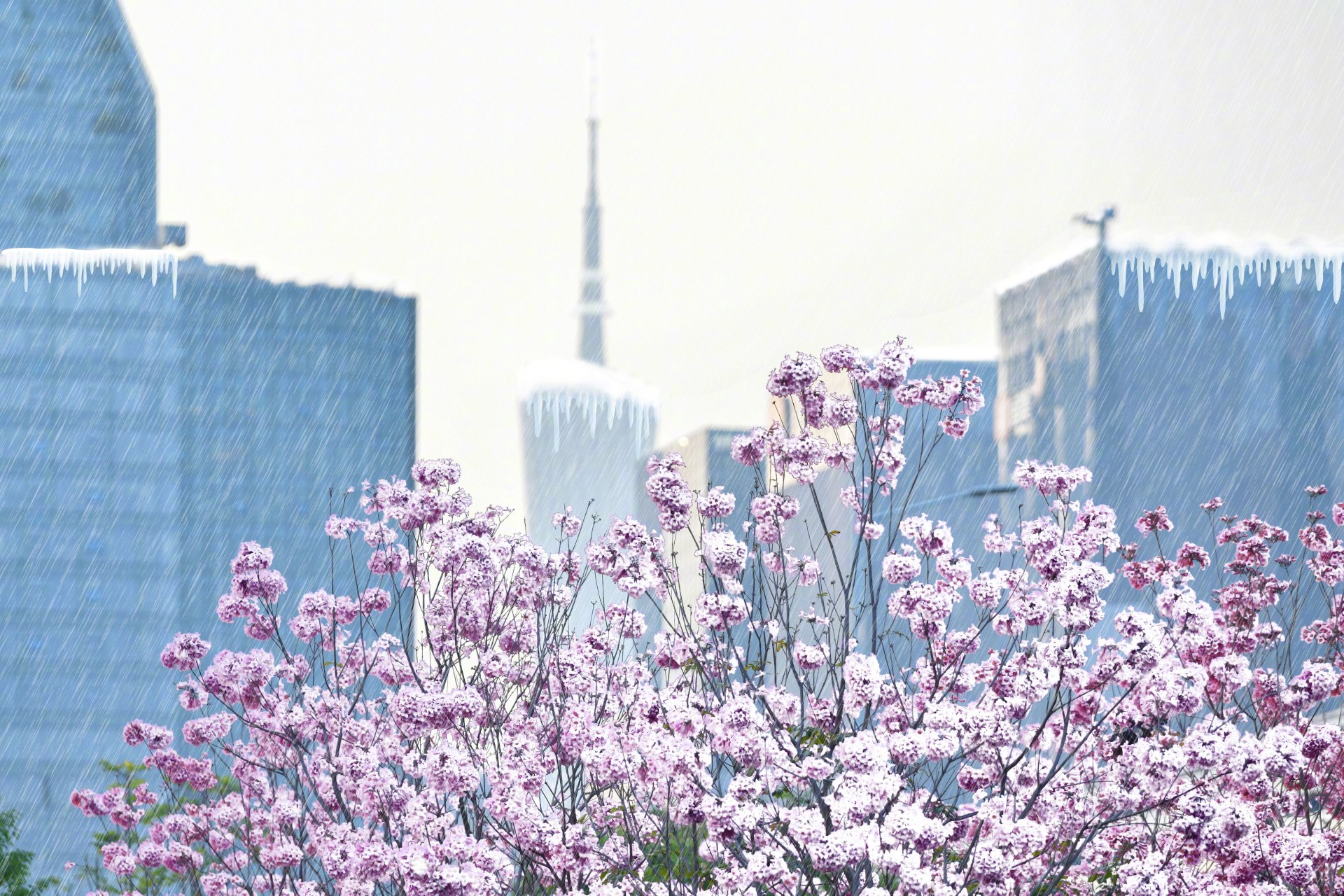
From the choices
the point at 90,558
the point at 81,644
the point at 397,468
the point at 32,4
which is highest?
the point at 32,4

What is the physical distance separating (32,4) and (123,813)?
75.1m

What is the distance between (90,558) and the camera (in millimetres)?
66250

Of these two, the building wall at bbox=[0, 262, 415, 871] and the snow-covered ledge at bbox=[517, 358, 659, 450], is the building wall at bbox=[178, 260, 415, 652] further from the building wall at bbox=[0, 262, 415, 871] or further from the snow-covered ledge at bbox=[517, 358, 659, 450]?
the snow-covered ledge at bbox=[517, 358, 659, 450]

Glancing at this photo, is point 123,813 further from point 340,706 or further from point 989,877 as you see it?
point 989,877

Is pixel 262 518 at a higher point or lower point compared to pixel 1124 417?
lower

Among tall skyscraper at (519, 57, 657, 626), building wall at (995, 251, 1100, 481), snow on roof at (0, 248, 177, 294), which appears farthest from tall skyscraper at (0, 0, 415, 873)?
tall skyscraper at (519, 57, 657, 626)

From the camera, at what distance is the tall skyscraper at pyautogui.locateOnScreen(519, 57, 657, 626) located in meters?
124

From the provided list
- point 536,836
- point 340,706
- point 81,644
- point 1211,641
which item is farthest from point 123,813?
point 81,644

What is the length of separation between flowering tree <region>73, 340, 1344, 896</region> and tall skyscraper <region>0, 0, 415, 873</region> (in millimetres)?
63663

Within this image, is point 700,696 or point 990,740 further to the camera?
point 700,696

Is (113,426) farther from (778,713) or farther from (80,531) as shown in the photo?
(778,713)

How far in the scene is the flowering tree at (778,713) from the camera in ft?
11.2

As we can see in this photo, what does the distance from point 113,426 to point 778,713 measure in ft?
234

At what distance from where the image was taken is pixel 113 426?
68.6 meters
